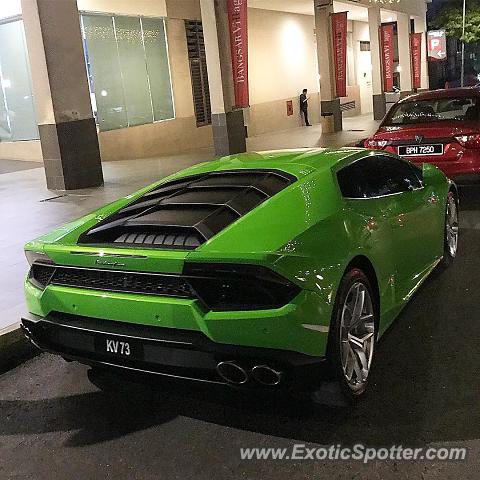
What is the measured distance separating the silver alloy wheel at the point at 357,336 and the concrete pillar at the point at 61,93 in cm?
925

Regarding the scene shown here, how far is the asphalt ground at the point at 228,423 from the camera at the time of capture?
307 cm

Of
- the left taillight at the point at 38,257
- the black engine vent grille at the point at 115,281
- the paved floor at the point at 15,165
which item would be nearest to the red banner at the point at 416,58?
the paved floor at the point at 15,165

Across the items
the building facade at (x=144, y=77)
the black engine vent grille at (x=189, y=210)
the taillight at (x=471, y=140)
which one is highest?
the building facade at (x=144, y=77)

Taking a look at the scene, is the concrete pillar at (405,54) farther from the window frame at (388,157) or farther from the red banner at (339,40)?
the window frame at (388,157)

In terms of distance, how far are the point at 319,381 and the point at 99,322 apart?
1.24 m

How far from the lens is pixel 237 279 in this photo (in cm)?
305

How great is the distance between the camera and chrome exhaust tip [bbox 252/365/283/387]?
302cm

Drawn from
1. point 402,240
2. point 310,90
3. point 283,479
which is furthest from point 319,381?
point 310,90

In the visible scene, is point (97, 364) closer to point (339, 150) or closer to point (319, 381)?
point (319, 381)

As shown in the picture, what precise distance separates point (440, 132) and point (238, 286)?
6.01 meters

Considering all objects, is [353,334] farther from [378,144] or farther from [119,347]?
[378,144]

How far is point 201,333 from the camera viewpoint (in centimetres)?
316

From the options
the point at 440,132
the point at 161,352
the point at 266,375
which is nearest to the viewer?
the point at 266,375

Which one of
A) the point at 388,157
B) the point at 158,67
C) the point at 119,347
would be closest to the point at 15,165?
the point at 158,67
